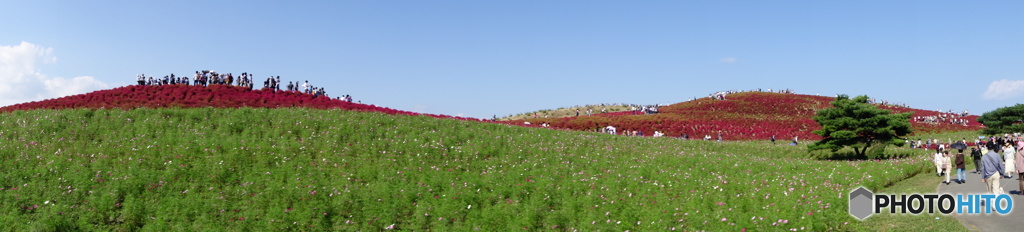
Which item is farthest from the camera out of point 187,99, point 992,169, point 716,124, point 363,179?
point 716,124

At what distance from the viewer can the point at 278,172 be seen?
59.6ft

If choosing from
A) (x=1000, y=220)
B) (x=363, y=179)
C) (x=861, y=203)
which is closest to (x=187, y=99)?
(x=363, y=179)

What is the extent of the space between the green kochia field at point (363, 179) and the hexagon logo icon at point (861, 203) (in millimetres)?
343

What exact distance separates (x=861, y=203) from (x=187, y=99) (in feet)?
106

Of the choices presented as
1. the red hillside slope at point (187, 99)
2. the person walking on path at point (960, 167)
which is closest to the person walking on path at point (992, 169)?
the person walking on path at point (960, 167)

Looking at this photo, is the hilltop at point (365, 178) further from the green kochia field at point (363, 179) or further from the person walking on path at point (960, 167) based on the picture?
the person walking on path at point (960, 167)

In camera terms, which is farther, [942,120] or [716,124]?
[942,120]

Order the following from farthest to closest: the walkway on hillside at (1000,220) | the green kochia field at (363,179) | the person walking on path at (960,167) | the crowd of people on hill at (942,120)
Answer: the crowd of people on hill at (942,120), the person walking on path at (960,167), the green kochia field at (363,179), the walkway on hillside at (1000,220)

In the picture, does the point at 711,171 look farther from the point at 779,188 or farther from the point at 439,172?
the point at 439,172

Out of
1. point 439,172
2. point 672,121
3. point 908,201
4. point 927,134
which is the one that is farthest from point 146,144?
point 927,134

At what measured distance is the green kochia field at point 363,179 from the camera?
1447 cm

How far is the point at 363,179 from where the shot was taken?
18062 millimetres

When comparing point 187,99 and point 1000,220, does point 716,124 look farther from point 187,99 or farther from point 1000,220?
point 187,99

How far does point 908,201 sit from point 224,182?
19.9 m
